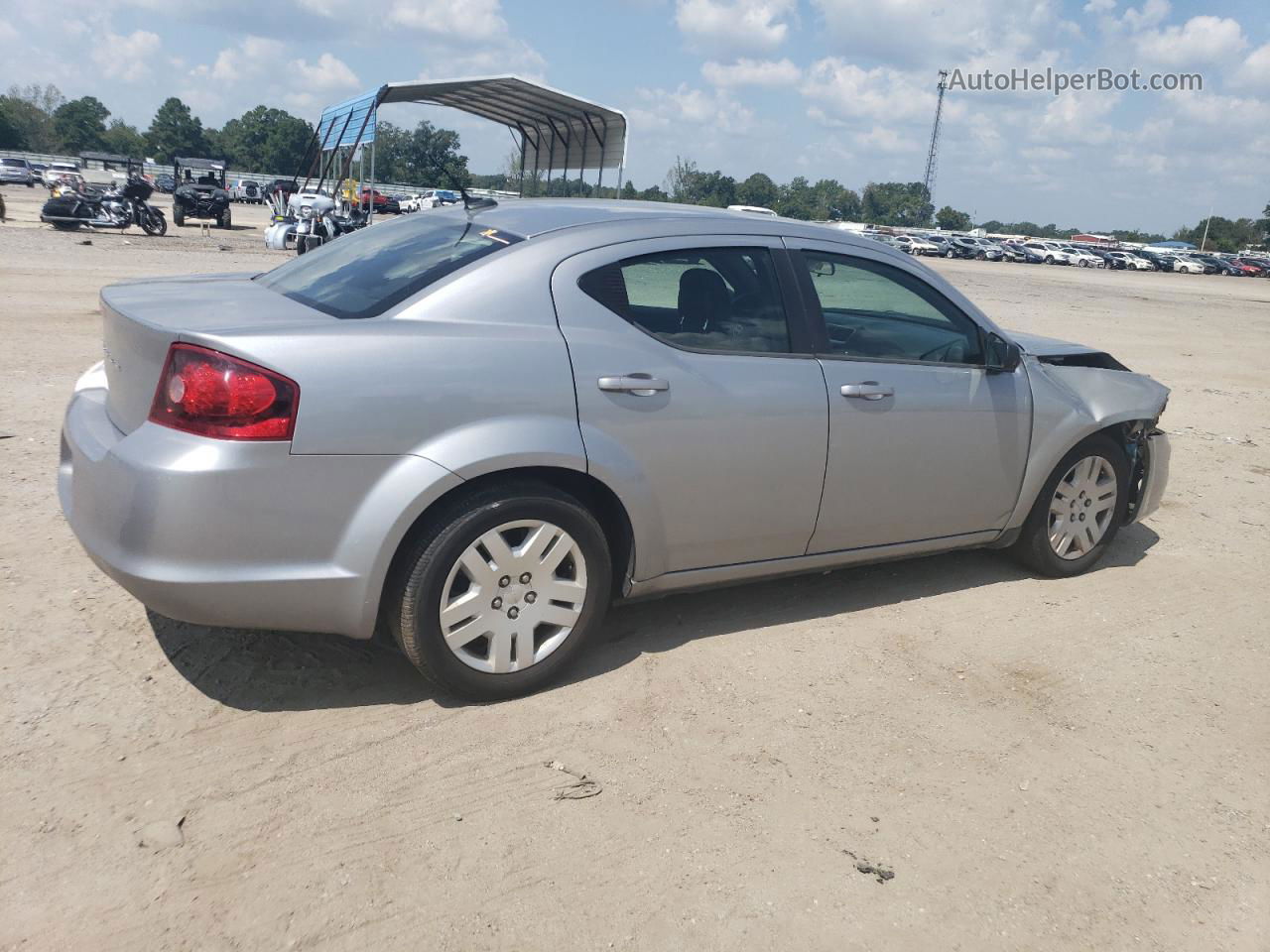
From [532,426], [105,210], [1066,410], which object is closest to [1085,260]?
[105,210]

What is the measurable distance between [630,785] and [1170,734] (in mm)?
1983

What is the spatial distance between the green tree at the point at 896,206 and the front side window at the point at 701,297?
335 ft

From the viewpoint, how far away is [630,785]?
3.10 metres

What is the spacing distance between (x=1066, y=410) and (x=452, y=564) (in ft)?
9.94

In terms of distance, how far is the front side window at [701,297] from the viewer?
12.1 ft

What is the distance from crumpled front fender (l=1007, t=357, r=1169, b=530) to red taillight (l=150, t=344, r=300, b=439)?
129 inches

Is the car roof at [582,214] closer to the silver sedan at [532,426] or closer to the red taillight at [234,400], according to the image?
the silver sedan at [532,426]

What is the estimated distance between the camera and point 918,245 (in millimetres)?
56688

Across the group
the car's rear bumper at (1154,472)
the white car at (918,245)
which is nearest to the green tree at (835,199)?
the white car at (918,245)

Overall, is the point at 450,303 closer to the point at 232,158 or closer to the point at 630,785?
the point at 630,785

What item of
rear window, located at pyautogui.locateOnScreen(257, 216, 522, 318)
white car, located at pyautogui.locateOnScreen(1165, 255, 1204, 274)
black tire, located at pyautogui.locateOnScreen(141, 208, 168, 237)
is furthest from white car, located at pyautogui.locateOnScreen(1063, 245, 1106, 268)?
rear window, located at pyautogui.locateOnScreen(257, 216, 522, 318)

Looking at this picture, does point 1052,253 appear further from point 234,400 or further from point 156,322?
point 234,400

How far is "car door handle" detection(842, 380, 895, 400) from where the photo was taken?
4.06 m

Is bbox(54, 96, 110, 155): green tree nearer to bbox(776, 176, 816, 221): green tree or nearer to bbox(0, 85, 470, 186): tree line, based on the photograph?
bbox(0, 85, 470, 186): tree line
